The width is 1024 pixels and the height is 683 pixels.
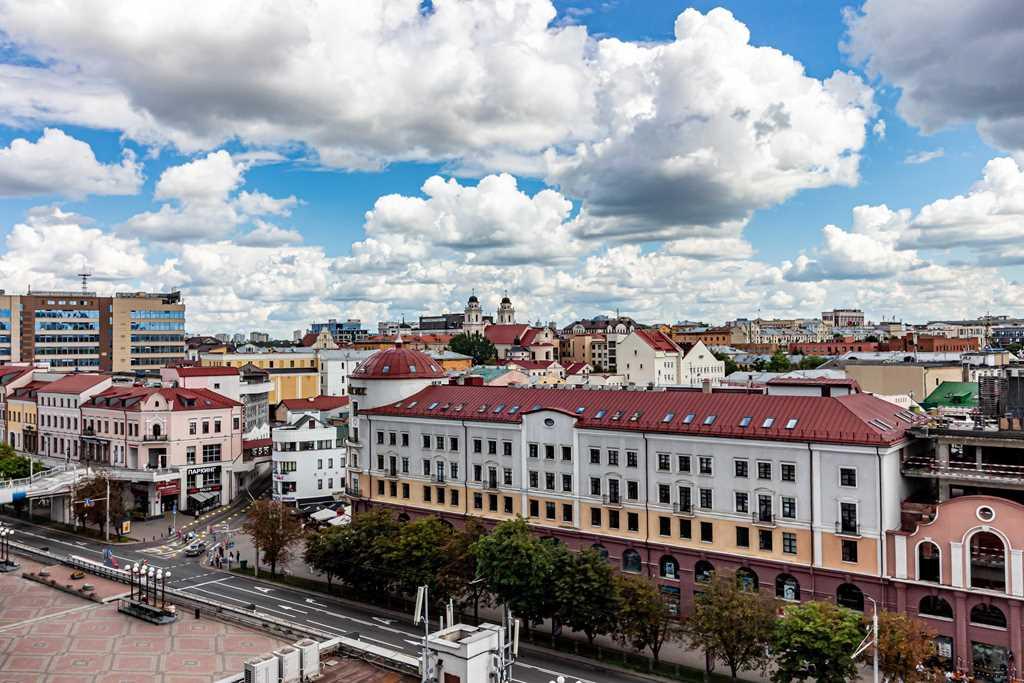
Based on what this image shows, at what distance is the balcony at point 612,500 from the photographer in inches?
2571

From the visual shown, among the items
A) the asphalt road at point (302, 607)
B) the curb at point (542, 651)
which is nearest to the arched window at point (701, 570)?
the curb at point (542, 651)

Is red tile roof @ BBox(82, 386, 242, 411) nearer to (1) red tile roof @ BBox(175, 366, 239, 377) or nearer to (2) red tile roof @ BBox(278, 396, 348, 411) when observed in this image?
(1) red tile roof @ BBox(175, 366, 239, 377)

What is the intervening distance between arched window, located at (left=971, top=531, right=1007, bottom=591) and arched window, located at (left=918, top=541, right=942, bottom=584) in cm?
205

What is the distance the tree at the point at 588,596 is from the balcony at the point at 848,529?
1568 cm

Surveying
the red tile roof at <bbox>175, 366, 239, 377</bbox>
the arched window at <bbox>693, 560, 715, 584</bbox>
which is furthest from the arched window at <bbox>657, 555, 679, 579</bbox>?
the red tile roof at <bbox>175, 366, 239, 377</bbox>

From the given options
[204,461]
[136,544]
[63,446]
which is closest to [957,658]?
[136,544]

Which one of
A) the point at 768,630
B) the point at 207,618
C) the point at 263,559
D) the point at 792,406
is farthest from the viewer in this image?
the point at 263,559

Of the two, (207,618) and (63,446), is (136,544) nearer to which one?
(63,446)

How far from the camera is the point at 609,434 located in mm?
66500

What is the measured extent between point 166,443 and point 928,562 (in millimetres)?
80286

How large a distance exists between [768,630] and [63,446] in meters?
95.9

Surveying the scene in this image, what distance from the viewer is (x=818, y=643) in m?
43.7

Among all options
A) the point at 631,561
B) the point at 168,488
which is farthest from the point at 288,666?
the point at 168,488

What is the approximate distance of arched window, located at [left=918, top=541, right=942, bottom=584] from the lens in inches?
2056
